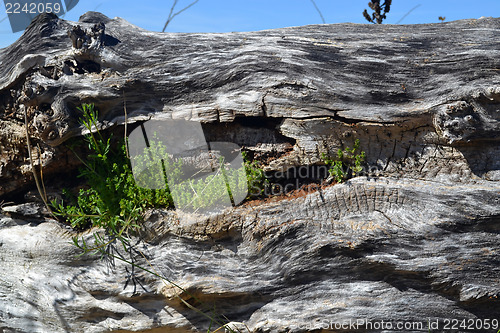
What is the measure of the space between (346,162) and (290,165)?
1.83ft

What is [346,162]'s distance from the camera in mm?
4238

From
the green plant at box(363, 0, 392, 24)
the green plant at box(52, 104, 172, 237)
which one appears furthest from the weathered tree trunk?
the green plant at box(363, 0, 392, 24)

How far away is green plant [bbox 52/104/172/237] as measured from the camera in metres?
4.29

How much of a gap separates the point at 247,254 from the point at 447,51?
295 centimetres

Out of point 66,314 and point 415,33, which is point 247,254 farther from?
point 415,33

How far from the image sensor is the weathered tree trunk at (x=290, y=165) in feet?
12.3

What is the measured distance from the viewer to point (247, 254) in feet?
13.1

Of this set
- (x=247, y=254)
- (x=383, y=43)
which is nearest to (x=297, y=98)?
(x=383, y=43)

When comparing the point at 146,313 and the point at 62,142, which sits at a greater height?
the point at 62,142

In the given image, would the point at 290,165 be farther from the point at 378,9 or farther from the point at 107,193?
the point at 378,9
